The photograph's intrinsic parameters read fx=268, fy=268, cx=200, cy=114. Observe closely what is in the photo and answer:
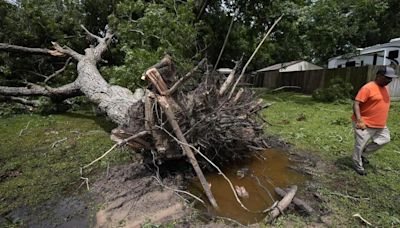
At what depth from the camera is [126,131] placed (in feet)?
11.2

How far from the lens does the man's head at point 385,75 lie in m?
3.42

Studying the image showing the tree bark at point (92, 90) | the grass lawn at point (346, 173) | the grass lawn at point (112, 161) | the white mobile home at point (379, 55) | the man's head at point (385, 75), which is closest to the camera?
the grass lawn at point (346, 173)

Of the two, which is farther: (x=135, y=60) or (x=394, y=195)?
(x=135, y=60)

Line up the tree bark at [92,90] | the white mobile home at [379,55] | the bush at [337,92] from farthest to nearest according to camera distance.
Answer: the white mobile home at [379,55], the bush at [337,92], the tree bark at [92,90]

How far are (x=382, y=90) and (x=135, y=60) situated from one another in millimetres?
5009

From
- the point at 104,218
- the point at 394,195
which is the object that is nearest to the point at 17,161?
the point at 104,218

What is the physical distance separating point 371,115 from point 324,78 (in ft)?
31.9

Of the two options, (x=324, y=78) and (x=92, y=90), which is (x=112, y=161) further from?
(x=324, y=78)

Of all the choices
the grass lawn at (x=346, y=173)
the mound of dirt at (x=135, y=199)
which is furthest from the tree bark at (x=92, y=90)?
the grass lawn at (x=346, y=173)

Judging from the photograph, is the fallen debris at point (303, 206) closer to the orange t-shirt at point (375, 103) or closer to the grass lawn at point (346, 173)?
the grass lawn at point (346, 173)

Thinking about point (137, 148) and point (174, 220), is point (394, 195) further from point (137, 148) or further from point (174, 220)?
point (137, 148)

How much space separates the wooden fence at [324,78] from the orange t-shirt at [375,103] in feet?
8.80

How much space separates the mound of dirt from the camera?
2.68m

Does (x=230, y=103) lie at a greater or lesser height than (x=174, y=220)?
greater
